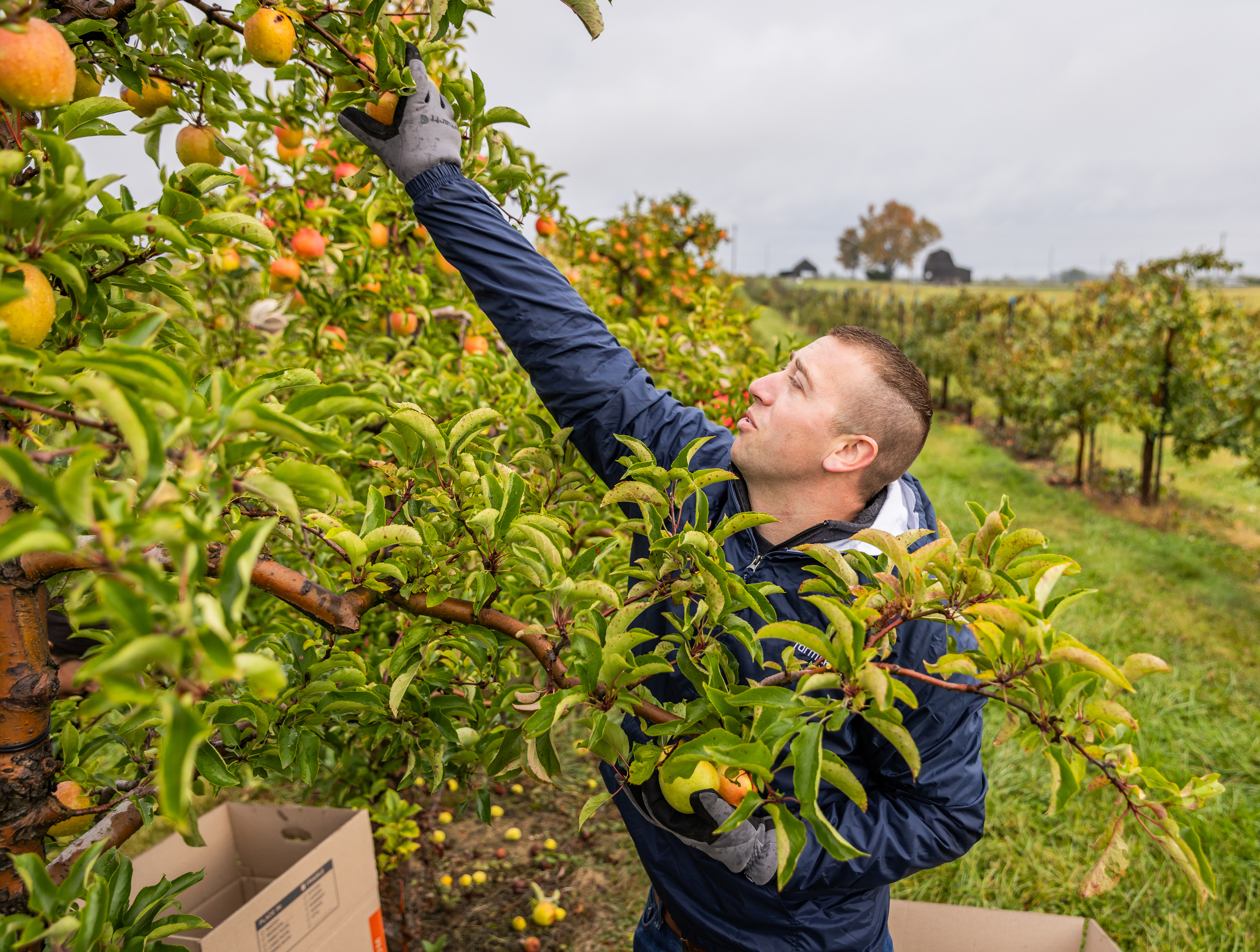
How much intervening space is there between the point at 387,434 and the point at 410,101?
64 cm

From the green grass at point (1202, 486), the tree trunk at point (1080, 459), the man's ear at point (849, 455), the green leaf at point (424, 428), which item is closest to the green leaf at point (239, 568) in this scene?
the green leaf at point (424, 428)

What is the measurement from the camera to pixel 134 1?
0.92m

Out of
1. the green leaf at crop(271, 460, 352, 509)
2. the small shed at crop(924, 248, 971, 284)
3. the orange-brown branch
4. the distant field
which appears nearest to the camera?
the green leaf at crop(271, 460, 352, 509)

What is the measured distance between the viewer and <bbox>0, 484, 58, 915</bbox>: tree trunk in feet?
2.63

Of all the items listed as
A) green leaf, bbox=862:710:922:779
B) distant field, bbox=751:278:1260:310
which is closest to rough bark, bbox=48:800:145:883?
green leaf, bbox=862:710:922:779

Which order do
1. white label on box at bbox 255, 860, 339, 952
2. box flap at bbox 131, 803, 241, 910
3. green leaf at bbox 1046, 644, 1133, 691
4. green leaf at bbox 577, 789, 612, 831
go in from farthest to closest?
1. box flap at bbox 131, 803, 241, 910
2. white label on box at bbox 255, 860, 339, 952
3. green leaf at bbox 577, 789, 612, 831
4. green leaf at bbox 1046, 644, 1133, 691

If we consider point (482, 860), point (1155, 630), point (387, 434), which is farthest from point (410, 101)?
point (1155, 630)

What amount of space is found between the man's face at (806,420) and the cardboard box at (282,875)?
1233 mm

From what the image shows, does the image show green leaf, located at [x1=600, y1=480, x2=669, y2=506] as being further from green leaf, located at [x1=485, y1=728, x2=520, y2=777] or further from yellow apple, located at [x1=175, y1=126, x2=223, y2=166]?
yellow apple, located at [x1=175, y1=126, x2=223, y2=166]

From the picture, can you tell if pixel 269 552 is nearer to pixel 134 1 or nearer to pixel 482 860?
pixel 134 1

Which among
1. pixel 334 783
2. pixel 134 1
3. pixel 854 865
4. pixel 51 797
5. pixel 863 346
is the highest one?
pixel 134 1

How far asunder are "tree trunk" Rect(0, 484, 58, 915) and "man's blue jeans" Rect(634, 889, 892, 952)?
1199 mm

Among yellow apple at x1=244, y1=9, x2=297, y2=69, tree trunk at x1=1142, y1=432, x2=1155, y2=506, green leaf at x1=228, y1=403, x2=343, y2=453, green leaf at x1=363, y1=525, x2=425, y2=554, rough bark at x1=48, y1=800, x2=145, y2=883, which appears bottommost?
tree trunk at x1=1142, y1=432, x2=1155, y2=506

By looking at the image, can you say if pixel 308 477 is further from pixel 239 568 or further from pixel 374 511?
pixel 374 511
